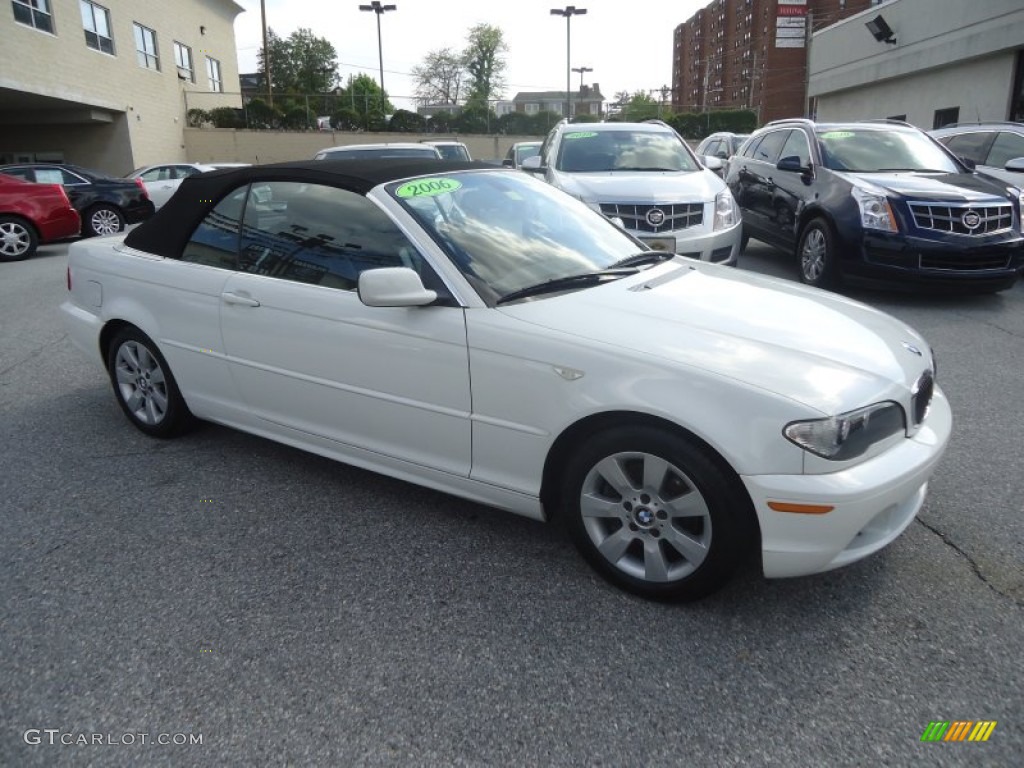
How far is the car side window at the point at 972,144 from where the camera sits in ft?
32.0

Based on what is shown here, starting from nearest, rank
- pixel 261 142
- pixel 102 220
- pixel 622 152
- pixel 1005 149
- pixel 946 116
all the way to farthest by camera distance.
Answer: pixel 622 152 → pixel 1005 149 → pixel 102 220 → pixel 946 116 → pixel 261 142

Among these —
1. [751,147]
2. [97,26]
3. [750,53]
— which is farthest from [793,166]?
[750,53]

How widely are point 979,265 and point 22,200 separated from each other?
1333 cm

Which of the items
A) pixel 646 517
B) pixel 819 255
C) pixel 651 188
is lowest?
pixel 646 517

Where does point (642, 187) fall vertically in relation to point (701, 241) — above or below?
above

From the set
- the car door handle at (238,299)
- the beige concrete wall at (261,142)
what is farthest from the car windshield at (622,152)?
the beige concrete wall at (261,142)

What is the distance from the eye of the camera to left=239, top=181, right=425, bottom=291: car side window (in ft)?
10.4

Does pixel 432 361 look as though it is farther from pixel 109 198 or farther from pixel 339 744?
pixel 109 198

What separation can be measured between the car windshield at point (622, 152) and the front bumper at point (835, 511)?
21.1ft

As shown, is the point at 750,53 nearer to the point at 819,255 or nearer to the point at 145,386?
the point at 819,255

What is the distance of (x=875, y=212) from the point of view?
281 inches

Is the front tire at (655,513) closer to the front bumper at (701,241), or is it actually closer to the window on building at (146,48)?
the front bumper at (701,241)

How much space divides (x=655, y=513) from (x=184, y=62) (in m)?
37.8

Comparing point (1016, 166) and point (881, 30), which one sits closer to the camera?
point (1016, 166)
